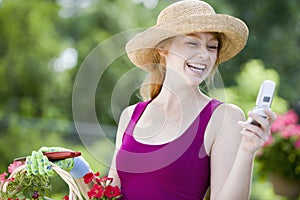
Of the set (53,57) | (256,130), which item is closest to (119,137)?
(256,130)

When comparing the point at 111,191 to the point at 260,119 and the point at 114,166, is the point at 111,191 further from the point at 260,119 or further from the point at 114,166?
the point at 260,119

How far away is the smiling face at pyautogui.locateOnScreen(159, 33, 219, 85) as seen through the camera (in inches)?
69.2

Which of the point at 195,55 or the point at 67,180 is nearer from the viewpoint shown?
the point at 67,180

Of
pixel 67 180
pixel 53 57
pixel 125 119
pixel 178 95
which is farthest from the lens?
pixel 53 57

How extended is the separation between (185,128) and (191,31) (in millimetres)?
260

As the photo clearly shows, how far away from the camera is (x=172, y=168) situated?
5.61 ft

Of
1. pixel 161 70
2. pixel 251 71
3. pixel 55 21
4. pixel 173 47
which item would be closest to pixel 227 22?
pixel 173 47

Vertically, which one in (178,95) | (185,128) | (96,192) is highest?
(178,95)

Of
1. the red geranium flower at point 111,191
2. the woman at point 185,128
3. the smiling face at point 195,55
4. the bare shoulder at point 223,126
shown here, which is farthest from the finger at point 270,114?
the red geranium flower at point 111,191

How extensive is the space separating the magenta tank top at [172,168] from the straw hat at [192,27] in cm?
19

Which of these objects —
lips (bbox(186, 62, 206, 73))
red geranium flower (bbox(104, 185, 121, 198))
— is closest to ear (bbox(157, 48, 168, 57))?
lips (bbox(186, 62, 206, 73))

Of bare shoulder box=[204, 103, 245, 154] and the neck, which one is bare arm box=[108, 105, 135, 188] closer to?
the neck

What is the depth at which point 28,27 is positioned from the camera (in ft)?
22.1

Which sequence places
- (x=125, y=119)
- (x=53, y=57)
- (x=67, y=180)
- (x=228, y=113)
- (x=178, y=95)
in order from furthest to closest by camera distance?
(x=53, y=57)
(x=125, y=119)
(x=178, y=95)
(x=228, y=113)
(x=67, y=180)
